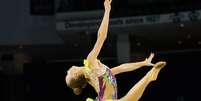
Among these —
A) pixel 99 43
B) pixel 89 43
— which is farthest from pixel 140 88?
pixel 89 43

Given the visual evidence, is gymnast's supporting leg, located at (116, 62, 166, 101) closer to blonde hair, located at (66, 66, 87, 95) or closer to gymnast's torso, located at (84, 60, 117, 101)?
gymnast's torso, located at (84, 60, 117, 101)

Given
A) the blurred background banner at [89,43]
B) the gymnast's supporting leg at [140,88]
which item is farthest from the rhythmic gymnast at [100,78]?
the blurred background banner at [89,43]

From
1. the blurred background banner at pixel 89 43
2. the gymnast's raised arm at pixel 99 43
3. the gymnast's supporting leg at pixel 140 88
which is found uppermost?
the gymnast's raised arm at pixel 99 43

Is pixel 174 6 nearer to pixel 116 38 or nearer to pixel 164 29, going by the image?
pixel 164 29

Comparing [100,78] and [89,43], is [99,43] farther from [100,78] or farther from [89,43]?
[89,43]

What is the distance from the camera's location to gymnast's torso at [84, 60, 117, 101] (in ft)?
21.2

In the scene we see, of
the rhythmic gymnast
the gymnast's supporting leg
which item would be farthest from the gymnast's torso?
the gymnast's supporting leg

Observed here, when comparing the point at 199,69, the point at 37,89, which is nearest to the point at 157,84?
the point at 199,69

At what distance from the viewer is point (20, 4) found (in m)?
23.6

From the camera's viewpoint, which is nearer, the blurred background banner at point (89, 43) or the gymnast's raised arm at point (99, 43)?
the gymnast's raised arm at point (99, 43)

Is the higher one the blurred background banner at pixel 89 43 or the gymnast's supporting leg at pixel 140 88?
the gymnast's supporting leg at pixel 140 88

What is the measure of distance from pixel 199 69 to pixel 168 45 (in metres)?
1.85

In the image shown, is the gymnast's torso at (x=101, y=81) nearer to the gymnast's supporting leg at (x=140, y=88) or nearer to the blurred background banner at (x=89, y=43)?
the gymnast's supporting leg at (x=140, y=88)

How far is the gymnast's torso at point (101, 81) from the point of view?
6.46m
